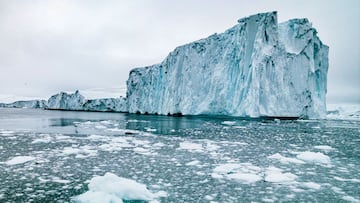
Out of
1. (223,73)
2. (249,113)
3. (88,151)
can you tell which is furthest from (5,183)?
(223,73)

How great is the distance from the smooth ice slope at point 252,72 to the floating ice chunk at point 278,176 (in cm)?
2391

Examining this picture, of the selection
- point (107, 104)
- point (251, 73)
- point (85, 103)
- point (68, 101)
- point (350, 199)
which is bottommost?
point (350, 199)

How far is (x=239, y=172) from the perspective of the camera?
6.11 meters

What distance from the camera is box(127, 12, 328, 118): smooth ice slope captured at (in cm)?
3092

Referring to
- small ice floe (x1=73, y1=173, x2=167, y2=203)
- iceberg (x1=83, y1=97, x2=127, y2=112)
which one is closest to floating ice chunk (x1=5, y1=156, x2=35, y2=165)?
small ice floe (x1=73, y1=173, x2=167, y2=203)

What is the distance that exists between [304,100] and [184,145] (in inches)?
1110

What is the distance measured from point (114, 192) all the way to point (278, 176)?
333 centimetres

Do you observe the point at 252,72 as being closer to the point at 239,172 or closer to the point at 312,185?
the point at 239,172

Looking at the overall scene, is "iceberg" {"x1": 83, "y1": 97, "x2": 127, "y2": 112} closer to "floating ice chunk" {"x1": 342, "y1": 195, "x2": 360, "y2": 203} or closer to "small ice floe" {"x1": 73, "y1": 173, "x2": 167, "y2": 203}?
"small ice floe" {"x1": 73, "y1": 173, "x2": 167, "y2": 203}

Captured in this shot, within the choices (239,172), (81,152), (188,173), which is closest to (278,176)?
(239,172)

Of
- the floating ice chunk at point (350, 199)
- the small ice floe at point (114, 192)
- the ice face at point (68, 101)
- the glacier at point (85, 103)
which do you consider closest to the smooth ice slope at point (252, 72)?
the glacier at point (85, 103)

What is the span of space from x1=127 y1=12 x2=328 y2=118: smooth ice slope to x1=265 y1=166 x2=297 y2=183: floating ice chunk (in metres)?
23.9

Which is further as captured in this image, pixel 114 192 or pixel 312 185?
pixel 312 185

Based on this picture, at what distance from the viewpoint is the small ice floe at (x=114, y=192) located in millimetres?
4062
